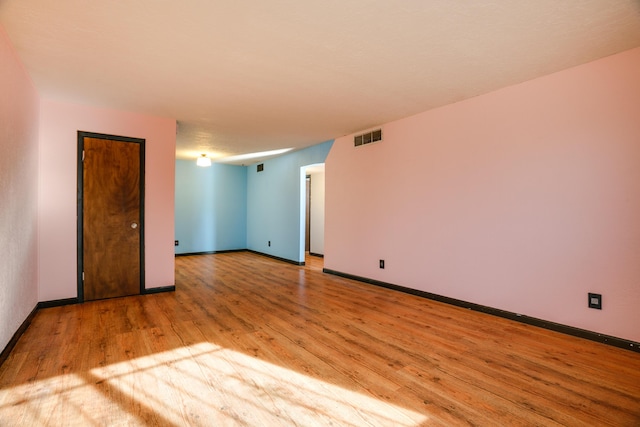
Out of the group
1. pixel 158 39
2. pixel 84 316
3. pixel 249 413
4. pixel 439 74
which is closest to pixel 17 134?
pixel 158 39

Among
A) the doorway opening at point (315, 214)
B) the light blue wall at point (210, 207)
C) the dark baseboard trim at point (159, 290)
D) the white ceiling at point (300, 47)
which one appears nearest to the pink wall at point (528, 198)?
the white ceiling at point (300, 47)

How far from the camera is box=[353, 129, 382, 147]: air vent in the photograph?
485cm

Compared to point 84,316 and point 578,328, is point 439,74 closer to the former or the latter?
point 578,328

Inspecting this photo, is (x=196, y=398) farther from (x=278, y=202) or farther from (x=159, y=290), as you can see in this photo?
(x=278, y=202)

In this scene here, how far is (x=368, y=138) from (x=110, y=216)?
3.69 metres

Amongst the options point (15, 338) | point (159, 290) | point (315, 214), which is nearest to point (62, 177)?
point (159, 290)

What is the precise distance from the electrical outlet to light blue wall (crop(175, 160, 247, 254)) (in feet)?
24.3

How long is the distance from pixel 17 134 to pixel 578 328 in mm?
5097

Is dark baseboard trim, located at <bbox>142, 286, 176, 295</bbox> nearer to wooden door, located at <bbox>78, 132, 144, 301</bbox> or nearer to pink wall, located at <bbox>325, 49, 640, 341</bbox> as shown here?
wooden door, located at <bbox>78, 132, 144, 301</bbox>

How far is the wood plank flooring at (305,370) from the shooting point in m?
1.78

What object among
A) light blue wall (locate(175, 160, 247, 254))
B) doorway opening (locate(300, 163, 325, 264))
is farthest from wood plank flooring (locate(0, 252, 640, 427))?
doorway opening (locate(300, 163, 325, 264))

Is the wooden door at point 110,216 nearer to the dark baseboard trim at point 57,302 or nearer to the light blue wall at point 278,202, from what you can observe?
the dark baseboard trim at point 57,302

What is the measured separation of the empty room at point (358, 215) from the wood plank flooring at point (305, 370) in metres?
0.02

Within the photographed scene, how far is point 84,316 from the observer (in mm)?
3391
